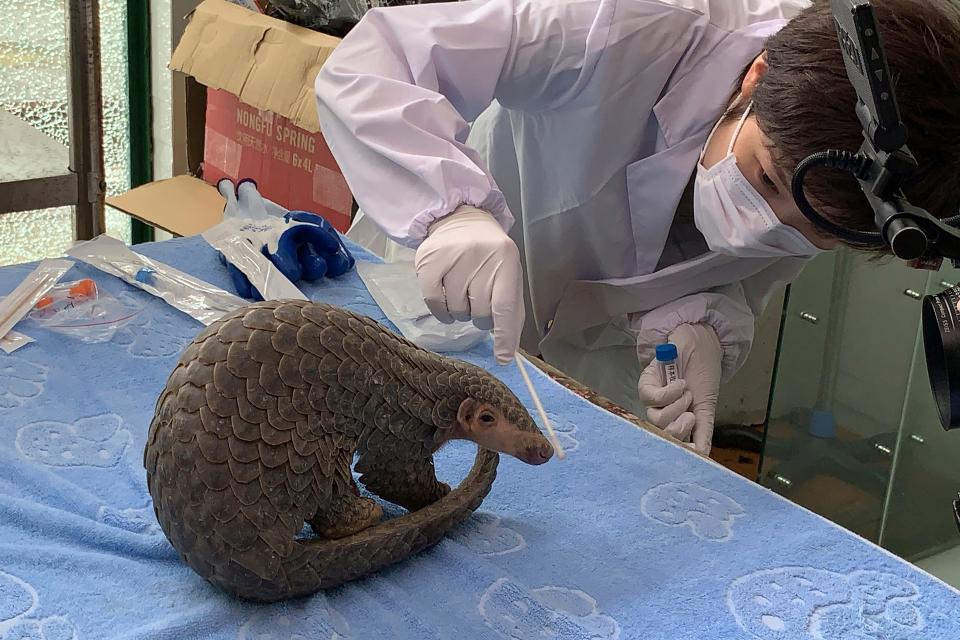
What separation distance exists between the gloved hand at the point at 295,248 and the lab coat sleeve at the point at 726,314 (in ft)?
1.58

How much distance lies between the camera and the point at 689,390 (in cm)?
139

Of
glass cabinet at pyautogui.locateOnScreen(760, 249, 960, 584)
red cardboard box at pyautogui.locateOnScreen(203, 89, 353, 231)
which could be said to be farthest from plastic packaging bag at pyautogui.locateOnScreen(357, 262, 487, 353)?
glass cabinet at pyautogui.locateOnScreen(760, 249, 960, 584)

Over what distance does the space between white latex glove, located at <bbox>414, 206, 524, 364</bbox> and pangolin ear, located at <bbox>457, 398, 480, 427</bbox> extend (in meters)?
0.09

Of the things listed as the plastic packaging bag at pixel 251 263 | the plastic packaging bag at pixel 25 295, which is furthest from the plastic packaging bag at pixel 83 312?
the plastic packaging bag at pixel 251 263

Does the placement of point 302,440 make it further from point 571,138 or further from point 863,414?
point 863,414

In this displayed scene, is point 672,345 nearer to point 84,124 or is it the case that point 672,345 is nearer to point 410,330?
point 410,330

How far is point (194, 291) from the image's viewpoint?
4.58ft

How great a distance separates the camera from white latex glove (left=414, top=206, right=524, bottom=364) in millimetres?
979

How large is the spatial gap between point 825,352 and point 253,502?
1445 millimetres

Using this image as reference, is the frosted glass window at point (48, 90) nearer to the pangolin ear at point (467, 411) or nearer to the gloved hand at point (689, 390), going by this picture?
the gloved hand at point (689, 390)

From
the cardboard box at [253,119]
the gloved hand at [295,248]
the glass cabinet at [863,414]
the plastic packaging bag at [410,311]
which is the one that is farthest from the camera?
the cardboard box at [253,119]

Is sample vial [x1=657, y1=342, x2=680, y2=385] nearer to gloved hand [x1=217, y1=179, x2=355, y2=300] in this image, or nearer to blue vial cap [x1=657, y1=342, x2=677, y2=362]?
blue vial cap [x1=657, y1=342, x2=677, y2=362]

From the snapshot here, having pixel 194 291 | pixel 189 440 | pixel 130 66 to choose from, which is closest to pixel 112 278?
pixel 194 291

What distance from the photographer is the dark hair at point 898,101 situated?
92cm
